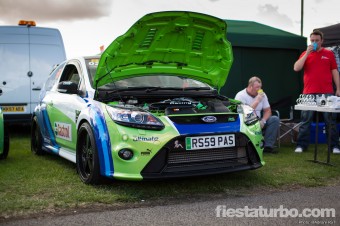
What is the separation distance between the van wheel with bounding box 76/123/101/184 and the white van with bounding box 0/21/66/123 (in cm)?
474

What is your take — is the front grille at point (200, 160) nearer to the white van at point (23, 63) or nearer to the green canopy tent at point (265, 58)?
the green canopy tent at point (265, 58)

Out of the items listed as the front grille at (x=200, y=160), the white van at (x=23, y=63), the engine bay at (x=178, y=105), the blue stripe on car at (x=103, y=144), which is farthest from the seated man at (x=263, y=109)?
the white van at (x=23, y=63)

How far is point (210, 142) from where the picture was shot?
14.8 feet

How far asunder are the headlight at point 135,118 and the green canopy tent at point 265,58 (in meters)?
5.57

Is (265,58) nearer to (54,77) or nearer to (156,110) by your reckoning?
(54,77)

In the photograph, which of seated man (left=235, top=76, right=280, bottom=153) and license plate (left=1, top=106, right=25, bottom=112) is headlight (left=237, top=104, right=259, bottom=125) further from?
license plate (left=1, top=106, right=25, bottom=112)


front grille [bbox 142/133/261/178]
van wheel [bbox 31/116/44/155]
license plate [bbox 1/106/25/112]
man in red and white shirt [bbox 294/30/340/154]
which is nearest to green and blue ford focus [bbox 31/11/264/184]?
front grille [bbox 142/133/261/178]

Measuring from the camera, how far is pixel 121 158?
432 cm

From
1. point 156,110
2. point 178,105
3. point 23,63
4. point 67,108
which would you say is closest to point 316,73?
point 178,105

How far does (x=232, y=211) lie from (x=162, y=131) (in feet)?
3.43

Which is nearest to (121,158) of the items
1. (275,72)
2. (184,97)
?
(184,97)

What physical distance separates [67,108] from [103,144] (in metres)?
1.34

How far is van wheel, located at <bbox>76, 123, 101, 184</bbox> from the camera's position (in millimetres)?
4559

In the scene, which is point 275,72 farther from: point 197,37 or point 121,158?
point 121,158
